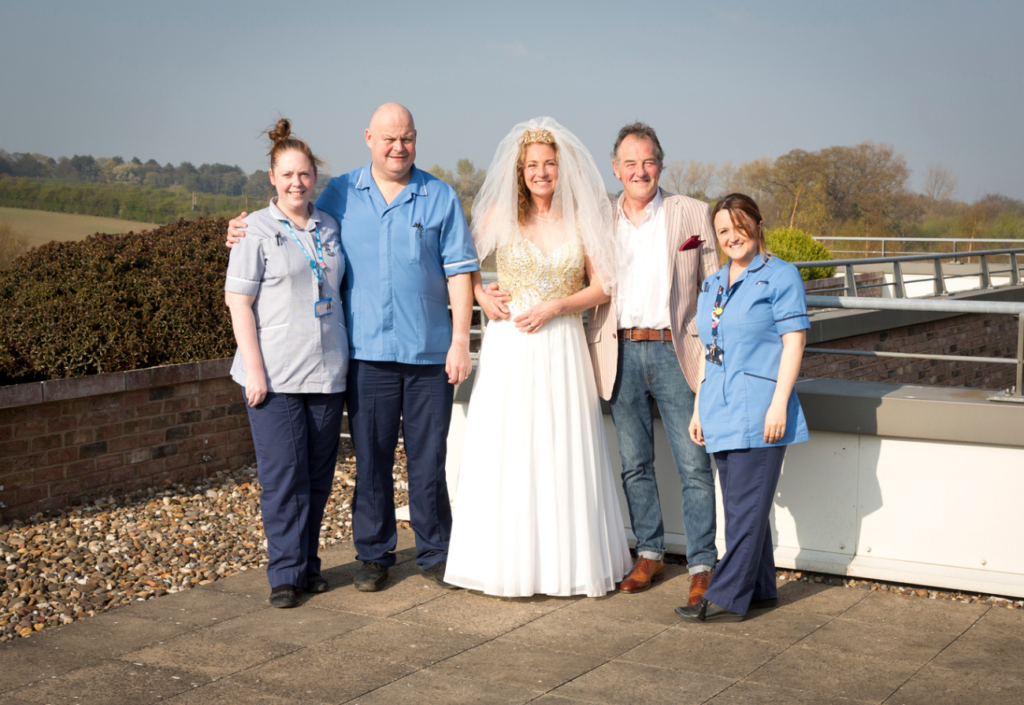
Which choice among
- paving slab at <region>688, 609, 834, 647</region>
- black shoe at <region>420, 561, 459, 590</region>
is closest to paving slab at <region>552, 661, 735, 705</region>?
paving slab at <region>688, 609, 834, 647</region>

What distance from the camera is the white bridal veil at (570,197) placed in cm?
396

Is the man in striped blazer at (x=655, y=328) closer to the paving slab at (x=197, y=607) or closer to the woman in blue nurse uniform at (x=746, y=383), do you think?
the woman in blue nurse uniform at (x=746, y=383)

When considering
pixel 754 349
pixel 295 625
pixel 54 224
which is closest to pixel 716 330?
pixel 754 349

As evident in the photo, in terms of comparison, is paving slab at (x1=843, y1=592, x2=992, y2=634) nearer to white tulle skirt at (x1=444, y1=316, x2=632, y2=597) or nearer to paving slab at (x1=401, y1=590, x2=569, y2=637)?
white tulle skirt at (x1=444, y1=316, x2=632, y2=597)

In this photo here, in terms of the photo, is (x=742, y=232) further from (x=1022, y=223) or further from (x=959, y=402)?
(x=1022, y=223)

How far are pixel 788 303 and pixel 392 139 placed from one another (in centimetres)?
173

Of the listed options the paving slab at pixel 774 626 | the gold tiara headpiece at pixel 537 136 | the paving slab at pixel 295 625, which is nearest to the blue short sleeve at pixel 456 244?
the gold tiara headpiece at pixel 537 136

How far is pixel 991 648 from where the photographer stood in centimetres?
341

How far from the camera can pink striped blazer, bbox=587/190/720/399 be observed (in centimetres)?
392

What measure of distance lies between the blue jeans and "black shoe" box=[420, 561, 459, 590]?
0.88m

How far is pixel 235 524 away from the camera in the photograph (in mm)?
5617

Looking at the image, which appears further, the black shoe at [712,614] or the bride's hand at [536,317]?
the bride's hand at [536,317]

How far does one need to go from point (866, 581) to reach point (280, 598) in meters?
2.56

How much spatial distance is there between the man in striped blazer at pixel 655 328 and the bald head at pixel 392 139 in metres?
0.87
